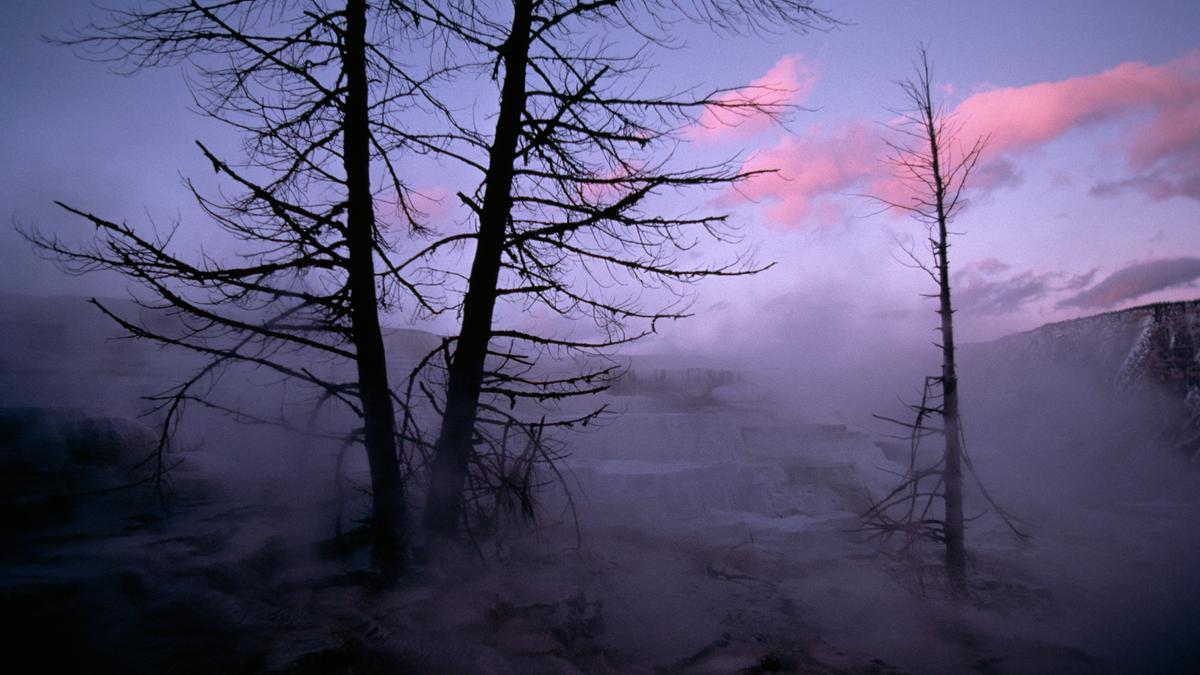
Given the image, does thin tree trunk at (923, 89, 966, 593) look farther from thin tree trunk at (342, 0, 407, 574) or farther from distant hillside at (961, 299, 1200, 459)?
distant hillside at (961, 299, 1200, 459)

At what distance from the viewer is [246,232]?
406cm

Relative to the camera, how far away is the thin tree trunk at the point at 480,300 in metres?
4.75

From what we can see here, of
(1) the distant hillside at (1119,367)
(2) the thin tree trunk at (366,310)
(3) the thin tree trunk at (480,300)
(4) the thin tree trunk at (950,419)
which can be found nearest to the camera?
(2) the thin tree trunk at (366,310)

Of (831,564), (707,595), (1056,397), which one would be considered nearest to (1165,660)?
(831,564)

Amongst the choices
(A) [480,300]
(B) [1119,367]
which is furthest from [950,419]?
(B) [1119,367]

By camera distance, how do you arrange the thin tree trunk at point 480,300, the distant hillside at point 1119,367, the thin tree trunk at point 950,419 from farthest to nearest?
1. the distant hillside at point 1119,367
2. the thin tree trunk at point 950,419
3. the thin tree trunk at point 480,300

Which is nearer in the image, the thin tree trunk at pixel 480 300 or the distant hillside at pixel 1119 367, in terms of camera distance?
the thin tree trunk at pixel 480 300

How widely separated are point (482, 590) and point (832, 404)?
25.9m

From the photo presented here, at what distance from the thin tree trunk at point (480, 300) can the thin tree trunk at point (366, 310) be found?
1.32 feet

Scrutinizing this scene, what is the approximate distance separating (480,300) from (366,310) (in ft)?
3.16

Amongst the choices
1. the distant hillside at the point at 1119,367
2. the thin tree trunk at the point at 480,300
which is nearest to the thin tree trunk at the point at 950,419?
the thin tree trunk at the point at 480,300

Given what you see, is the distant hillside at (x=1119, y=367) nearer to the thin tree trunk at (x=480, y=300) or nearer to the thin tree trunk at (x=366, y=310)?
the thin tree trunk at (x=480, y=300)

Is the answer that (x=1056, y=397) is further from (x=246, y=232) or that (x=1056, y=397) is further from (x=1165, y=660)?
(x=246, y=232)

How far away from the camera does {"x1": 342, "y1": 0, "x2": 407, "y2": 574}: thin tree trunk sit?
4.38 metres
